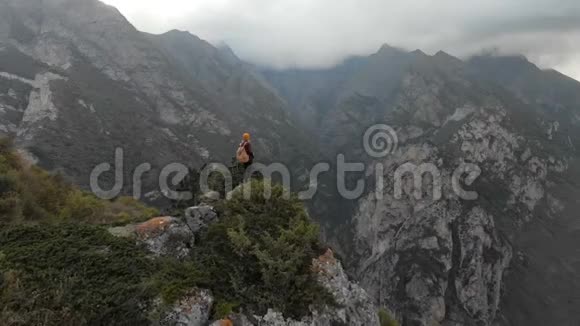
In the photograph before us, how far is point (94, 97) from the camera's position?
126562mm

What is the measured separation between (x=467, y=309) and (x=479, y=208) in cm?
3034

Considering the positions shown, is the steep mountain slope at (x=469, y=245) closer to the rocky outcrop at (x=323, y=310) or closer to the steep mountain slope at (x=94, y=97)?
the steep mountain slope at (x=94, y=97)

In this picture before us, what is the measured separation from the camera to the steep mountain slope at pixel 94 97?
101 metres

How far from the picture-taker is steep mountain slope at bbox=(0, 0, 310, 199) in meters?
101

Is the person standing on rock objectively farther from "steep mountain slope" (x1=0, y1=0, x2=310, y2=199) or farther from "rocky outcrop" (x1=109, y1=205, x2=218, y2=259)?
"steep mountain slope" (x1=0, y1=0, x2=310, y2=199)

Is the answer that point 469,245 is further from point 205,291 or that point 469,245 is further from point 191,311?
point 191,311

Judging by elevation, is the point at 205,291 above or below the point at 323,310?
above

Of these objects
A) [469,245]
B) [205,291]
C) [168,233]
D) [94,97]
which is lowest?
[469,245]

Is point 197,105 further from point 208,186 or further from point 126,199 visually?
point 208,186

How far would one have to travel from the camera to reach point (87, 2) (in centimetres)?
19312

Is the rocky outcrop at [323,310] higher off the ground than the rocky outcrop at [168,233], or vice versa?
the rocky outcrop at [168,233]

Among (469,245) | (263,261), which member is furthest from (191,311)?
(469,245)

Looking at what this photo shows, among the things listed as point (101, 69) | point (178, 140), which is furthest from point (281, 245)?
point (101, 69)

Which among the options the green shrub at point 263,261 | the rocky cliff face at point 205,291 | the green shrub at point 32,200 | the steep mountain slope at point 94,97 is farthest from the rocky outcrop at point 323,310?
the steep mountain slope at point 94,97
